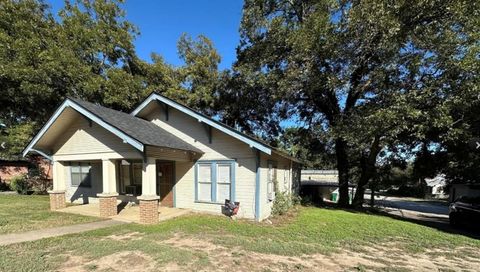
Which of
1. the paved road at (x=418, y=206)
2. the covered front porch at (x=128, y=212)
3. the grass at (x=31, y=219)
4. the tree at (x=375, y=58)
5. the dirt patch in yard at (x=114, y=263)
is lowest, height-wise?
the paved road at (x=418, y=206)

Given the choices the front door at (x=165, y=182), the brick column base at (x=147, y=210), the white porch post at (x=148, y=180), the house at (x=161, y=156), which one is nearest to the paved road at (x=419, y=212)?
the house at (x=161, y=156)

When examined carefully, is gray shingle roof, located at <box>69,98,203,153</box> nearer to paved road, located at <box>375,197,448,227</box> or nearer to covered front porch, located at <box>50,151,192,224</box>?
covered front porch, located at <box>50,151,192,224</box>

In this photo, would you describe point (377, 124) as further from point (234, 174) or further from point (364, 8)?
point (234, 174)

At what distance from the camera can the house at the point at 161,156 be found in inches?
429

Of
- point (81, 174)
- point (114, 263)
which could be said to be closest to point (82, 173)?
point (81, 174)

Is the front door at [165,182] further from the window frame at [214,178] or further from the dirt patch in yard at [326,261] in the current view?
the dirt patch in yard at [326,261]

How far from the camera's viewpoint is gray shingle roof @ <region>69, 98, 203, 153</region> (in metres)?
10.6

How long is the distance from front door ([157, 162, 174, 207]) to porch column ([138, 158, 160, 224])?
124 inches

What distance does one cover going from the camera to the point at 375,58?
1482cm

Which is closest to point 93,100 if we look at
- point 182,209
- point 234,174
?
point 182,209

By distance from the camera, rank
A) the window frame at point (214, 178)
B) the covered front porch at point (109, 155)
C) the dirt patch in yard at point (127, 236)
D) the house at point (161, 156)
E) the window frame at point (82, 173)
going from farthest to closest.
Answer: the window frame at point (82, 173) < the window frame at point (214, 178) < the house at point (161, 156) < the covered front porch at point (109, 155) < the dirt patch in yard at point (127, 236)

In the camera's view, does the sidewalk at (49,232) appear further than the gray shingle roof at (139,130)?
No

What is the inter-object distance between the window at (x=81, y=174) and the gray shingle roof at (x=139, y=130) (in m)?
4.49

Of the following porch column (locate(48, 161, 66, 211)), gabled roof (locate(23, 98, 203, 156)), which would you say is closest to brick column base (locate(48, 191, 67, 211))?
porch column (locate(48, 161, 66, 211))
